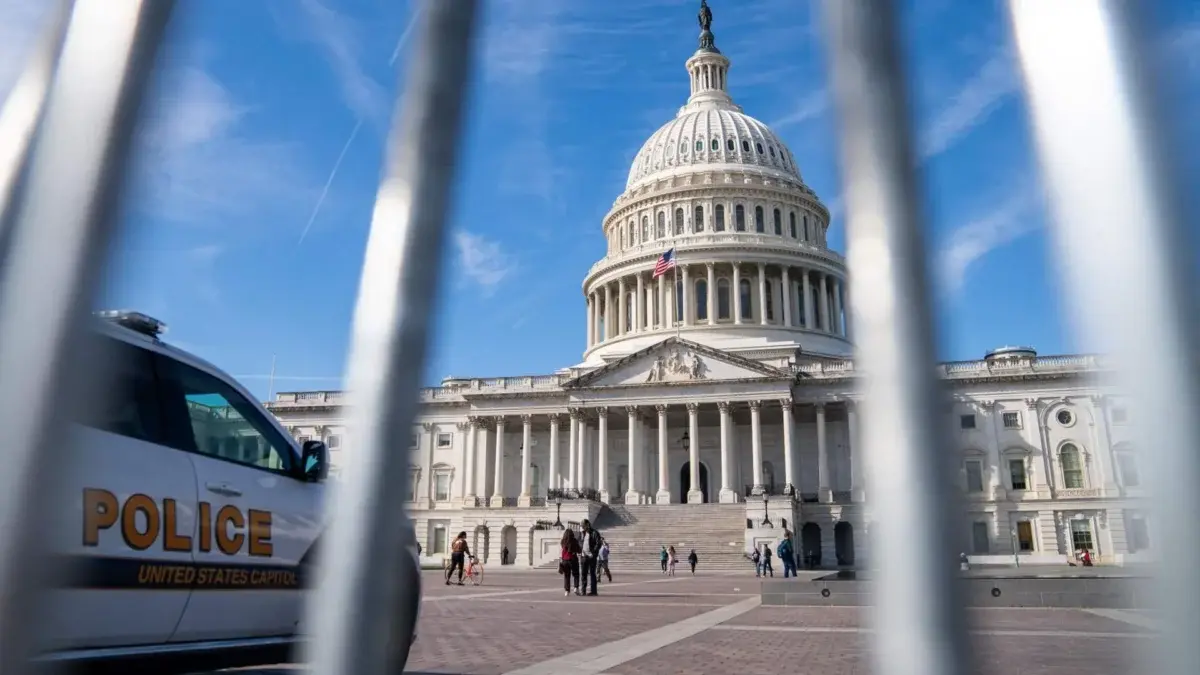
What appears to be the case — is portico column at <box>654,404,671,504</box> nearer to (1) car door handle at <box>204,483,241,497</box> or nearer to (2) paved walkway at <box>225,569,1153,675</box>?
(2) paved walkway at <box>225,569,1153,675</box>

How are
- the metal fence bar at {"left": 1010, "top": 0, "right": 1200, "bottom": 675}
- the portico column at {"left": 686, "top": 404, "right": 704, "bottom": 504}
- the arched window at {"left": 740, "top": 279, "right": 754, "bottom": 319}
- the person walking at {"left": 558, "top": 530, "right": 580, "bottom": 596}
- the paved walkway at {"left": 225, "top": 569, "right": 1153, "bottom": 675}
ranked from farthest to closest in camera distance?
the arched window at {"left": 740, "top": 279, "right": 754, "bottom": 319} → the portico column at {"left": 686, "top": 404, "right": 704, "bottom": 504} → the person walking at {"left": 558, "top": 530, "right": 580, "bottom": 596} → the paved walkway at {"left": 225, "top": 569, "right": 1153, "bottom": 675} → the metal fence bar at {"left": 1010, "top": 0, "right": 1200, "bottom": 675}

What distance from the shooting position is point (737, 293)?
71.5 meters

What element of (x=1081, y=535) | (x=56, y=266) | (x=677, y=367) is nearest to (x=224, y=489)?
(x=56, y=266)

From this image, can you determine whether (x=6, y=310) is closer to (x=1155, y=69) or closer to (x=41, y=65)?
(x=41, y=65)

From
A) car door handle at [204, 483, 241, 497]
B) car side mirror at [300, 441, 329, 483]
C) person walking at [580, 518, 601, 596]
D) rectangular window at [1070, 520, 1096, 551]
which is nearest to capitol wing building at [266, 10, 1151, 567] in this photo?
rectangular window at [1070, 520, 1096, 551]

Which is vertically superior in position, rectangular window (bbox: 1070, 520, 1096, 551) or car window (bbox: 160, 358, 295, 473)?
car window (bbox: 160, 358, 295, 473)

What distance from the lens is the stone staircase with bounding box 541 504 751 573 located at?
47.9 meters

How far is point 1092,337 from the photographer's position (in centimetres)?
91

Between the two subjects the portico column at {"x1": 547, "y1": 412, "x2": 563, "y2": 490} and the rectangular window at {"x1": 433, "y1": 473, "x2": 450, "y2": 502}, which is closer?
the portico column at {"x1": 547, "y1": 412, "x2": 563, "y2": 490}

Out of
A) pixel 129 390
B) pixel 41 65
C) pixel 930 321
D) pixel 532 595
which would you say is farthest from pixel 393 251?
pixel 532 595

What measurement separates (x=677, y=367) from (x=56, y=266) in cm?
5992

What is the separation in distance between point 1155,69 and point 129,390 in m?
5.65

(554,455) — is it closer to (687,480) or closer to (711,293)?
(687,480)

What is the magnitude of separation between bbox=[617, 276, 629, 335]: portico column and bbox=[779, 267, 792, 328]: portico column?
1345 centimetres
